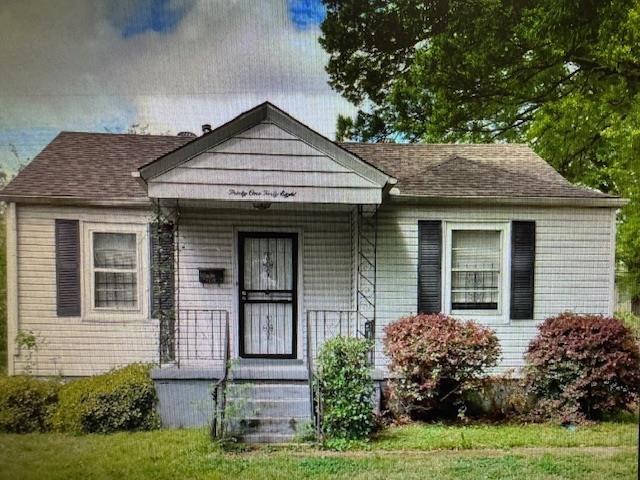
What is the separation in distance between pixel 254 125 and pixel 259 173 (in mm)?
244

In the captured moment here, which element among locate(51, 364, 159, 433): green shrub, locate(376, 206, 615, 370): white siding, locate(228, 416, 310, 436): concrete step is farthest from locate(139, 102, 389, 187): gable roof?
locate(228, 416, 310, 436): concrete step

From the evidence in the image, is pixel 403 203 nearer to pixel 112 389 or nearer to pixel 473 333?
pixel 473 333

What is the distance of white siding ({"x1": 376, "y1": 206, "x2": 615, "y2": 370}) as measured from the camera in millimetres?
1828

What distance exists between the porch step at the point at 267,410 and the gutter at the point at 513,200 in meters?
1.23

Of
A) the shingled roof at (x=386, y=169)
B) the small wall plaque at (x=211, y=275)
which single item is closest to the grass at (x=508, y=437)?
the shingled roof at (x=386, y=169)

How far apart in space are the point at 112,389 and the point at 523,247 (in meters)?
2.12

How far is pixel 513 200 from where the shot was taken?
202 cm

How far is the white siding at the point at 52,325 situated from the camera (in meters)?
1.50

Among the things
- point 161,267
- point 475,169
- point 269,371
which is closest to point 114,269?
point 161,267

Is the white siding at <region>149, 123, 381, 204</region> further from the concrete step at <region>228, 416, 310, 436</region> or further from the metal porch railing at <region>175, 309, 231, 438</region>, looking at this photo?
the concrete step at <region>228, 416, 310, 436</region>

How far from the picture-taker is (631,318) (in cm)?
180

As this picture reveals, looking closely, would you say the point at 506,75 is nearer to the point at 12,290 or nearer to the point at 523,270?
the point at 523,270

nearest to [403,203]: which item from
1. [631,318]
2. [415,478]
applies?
[631,318]

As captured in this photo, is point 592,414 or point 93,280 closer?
point 93,280
